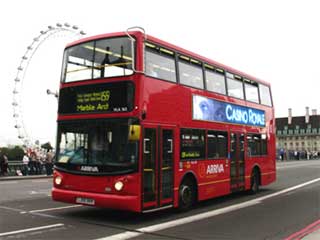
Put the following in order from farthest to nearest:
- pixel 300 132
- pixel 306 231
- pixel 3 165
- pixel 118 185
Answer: pixel 300 132 < pixel 3 165 < pixel 118 185 < pixel 306 231

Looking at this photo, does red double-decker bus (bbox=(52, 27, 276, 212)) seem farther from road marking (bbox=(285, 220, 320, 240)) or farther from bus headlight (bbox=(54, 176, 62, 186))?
road marking (bbox=(285, 220, 320, 240))

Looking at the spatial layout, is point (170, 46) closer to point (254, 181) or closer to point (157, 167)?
point (157, 167)

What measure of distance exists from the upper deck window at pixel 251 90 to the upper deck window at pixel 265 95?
47 centimetres

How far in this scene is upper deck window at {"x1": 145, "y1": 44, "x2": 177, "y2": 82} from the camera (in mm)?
10766

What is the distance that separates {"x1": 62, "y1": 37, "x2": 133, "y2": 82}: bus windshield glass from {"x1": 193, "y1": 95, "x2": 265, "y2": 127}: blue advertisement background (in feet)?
9.12

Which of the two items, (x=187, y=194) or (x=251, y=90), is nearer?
(x=187, y=194)

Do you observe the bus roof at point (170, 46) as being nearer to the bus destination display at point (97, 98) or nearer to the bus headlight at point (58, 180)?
the bus destination display at point (97, 98)

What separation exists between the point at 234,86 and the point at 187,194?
4.66 metres

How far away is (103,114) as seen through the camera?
10383 mm

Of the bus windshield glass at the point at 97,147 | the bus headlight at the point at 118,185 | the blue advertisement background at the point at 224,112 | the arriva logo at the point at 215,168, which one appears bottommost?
the bus headlight at the point at 118,185

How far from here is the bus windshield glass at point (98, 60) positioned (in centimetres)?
1045

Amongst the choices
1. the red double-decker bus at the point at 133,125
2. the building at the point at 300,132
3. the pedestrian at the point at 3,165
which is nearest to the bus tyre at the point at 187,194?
the red double-decker bus at the point at 133,125

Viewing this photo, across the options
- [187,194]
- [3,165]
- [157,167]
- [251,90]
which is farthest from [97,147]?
[3,165]

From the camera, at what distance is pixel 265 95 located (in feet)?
58.5
